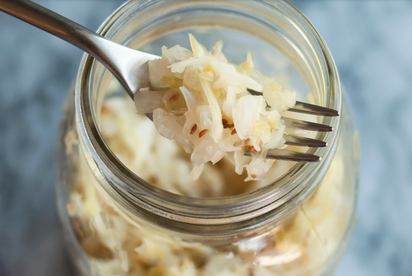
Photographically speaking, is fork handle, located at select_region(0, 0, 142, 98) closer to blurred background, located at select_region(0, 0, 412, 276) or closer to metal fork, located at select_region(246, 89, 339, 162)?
metal fork, located at select_region(246, 89, 339, 162)

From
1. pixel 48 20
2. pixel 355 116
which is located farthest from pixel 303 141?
pixel 355 116

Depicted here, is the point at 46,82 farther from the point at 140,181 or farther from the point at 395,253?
the point at 395,253

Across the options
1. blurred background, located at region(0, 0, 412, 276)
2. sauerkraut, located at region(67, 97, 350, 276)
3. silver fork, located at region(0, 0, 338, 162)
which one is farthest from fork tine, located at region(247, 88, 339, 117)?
blurred background, located at region(0, 0, 412, 276)

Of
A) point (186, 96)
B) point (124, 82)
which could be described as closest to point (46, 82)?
point (124, 82)

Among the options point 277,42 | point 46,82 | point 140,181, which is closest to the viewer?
point 140,181

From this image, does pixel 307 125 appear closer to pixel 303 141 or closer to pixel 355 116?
pixel 303 141

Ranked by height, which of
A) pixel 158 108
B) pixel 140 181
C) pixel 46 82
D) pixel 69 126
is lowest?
pixel 140 181

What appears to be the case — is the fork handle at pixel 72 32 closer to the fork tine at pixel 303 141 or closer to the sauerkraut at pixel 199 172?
the sauerkraut at pixel 199 172
